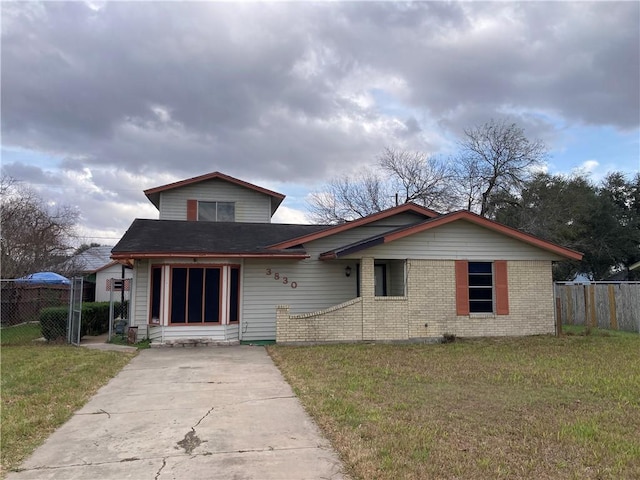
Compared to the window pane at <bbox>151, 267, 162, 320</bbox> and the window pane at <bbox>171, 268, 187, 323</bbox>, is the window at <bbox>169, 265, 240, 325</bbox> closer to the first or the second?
the window pane at <bbox>171, 268, 187, 323</bbox>

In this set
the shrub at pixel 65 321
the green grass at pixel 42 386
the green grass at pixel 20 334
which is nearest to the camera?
the green grass at pixel 42 386

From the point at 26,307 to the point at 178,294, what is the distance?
8.54m

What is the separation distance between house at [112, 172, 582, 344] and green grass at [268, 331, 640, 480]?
2251 millimetres

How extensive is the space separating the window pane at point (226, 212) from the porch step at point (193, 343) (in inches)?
282

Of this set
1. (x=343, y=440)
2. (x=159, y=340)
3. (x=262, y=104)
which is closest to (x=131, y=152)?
(x=262, y=104)

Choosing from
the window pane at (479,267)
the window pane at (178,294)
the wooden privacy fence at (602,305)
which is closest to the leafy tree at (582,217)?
the wooden privacy fence at (602,305)

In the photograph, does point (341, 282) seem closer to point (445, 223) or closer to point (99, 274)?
point (445, 223)

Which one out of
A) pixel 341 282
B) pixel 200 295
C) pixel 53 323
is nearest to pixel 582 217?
pixel 341 282

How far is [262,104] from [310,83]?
1913 mm

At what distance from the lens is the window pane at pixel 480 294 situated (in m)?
13.8

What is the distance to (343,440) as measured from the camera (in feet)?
15.6

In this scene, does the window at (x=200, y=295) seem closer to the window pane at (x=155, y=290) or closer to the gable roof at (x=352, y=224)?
the window pane at (x=155, y=290)

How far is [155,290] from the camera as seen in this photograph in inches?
509

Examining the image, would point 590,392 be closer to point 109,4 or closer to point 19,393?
point 19,393
